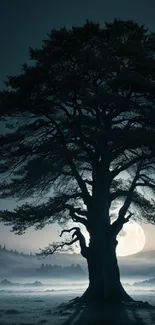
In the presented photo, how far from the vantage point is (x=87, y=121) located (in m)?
19.4

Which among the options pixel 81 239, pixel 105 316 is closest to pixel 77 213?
pixel 81 239

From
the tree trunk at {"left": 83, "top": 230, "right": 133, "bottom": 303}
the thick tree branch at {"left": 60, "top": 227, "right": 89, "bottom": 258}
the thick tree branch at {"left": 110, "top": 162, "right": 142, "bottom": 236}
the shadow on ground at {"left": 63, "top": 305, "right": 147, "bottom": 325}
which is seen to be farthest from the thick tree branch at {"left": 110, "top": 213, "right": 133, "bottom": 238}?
the shadow on ground at {"left": 63, "top": 305, "right": 147, "bottom": 325}

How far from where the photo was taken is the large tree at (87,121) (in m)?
19.2

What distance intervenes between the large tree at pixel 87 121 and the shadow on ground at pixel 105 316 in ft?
Answer: 4.04

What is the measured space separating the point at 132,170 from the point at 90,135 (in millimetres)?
5990

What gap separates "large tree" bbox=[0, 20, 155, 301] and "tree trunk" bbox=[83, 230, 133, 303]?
0.05 metres

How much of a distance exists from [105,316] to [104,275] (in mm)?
3707

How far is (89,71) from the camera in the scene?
19781 mm

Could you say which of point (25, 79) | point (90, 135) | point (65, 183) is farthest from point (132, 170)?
point (25, 79)

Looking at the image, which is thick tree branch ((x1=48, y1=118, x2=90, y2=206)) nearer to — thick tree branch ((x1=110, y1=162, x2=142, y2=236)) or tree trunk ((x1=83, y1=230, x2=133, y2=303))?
thick tree branch ((x1=110, y1=162, x2=142, y2=236))

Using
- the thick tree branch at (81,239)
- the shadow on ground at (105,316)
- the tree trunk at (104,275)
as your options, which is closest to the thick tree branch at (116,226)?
the tree trunk at (104,275)

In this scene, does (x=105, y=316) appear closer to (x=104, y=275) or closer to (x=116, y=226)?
(x=104, y=275)

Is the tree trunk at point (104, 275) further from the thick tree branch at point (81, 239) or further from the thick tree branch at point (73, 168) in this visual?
the thick tree branch at point (73, 168)

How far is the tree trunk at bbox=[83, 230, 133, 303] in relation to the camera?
19938 mm
